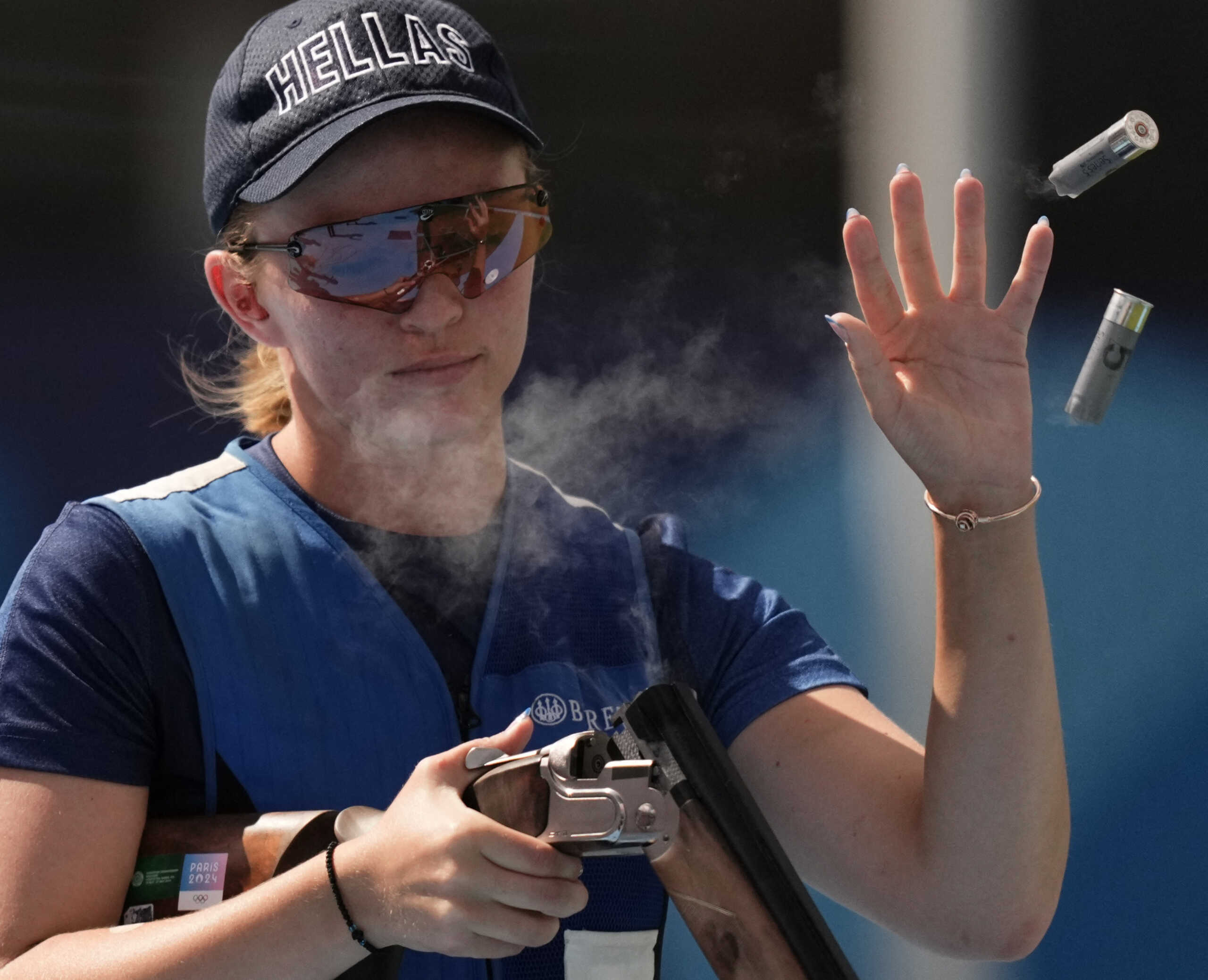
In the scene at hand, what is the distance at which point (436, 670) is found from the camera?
167 cm

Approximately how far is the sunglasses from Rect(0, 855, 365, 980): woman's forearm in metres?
0.78

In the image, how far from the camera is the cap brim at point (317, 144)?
1570 millimetres

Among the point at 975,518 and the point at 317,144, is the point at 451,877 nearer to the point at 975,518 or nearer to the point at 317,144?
the point at 975,518

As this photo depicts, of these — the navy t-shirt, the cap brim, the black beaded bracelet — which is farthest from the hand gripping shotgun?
the cap brim

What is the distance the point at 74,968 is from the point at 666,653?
0.89 metres

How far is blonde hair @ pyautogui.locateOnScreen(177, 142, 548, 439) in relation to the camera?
1.74 m

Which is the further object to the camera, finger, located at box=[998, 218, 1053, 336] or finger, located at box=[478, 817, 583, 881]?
finger, located at box=[998, 218, 1053, 336]

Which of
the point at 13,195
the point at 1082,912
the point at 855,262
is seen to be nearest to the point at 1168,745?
the point at 1082,912

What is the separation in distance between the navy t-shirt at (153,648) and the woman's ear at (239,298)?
0.59ft

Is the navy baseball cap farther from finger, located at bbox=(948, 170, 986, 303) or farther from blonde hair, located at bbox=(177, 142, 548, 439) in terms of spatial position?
finger, located at bbox=(948, 170, 986, 303)

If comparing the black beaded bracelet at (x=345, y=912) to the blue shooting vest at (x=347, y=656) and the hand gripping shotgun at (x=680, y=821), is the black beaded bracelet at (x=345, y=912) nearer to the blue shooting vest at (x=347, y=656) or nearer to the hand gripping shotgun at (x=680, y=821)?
the hand gripping shotgun at (x=680, y=821)

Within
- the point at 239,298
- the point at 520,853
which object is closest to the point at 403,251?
the point at 239,298

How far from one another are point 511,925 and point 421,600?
59cm

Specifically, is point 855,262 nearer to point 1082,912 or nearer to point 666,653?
point 666,653
